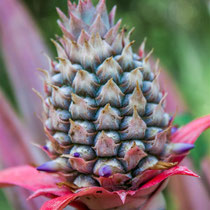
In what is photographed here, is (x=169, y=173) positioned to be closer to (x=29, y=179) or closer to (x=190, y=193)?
(x=29, y=179)

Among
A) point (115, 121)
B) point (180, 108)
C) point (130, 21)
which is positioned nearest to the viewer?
point (115, 121)

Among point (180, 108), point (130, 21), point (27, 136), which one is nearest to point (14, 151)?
point (27, 136)

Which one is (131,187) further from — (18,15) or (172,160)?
(18,15)

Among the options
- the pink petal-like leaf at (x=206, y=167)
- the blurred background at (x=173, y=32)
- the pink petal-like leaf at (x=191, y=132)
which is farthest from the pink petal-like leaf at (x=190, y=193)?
the blurred background at (x=173, y=32)

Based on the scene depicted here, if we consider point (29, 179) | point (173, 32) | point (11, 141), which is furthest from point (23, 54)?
point (173, 32)

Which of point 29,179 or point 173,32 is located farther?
point 173,32

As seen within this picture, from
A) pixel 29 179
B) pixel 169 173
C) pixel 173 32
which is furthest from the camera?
pixel 173 32
